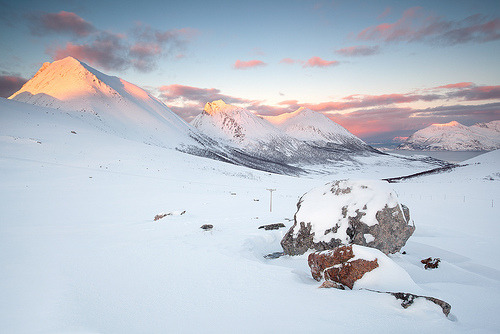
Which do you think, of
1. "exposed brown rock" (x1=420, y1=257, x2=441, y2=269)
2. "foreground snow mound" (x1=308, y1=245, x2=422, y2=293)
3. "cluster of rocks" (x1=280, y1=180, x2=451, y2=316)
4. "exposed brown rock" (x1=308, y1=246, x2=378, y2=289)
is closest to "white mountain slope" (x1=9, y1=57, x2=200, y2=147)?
"cluster of rocks" (x1=280, y1=180, x2=451, y2=316)

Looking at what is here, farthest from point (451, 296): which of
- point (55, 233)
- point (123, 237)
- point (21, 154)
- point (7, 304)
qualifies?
point (21, 154)

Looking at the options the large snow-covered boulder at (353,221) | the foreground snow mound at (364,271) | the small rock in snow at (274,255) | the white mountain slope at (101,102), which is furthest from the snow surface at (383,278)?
the white mountain slope at (101,102)

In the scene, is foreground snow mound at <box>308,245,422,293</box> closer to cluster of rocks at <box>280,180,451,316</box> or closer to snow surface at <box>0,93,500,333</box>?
snow surface at <box>0,93,500,333</box>

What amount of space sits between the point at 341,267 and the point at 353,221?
3.23m

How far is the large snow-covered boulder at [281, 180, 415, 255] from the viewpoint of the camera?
8.46 meters

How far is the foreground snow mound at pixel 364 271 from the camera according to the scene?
5355mm

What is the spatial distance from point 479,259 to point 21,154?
39474 millimetres

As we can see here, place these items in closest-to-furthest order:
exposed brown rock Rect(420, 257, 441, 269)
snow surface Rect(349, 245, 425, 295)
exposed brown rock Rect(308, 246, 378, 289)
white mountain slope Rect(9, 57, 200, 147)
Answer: snow surface Rect(349, 245, 425, 295), exposed brown rock Rect(308, 246, 378, 289), exposed brown rock Rect(420, 257, 441, 269), white mountain slope Rect(9, 57, 200, 147)

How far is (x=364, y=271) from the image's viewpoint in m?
5.52

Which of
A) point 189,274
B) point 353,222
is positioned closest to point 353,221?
point 353,222

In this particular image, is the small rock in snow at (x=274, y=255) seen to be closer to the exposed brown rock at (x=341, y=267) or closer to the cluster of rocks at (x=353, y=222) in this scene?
the cluster of rocks at (x=353, y=222)

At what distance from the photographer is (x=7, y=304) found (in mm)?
4551

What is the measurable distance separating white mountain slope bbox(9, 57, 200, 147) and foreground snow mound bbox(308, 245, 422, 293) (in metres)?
117

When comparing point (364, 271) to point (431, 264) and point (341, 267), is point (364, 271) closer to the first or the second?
point (341, 267)
